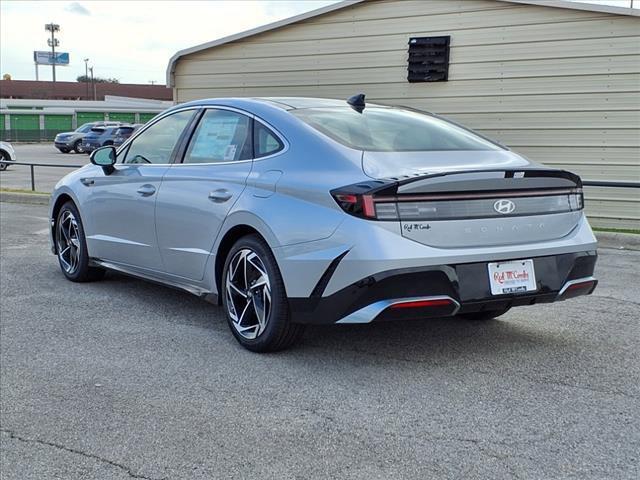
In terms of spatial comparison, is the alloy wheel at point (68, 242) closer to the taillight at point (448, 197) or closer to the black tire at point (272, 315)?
the black tire at point (272, 315)

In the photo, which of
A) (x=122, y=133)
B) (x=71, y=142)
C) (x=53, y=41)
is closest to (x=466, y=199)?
(x=122, y=133)

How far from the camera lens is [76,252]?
267 inches

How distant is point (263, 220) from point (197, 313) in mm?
1573

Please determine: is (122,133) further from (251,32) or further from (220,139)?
(220,139)

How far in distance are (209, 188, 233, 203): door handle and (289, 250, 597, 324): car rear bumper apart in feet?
3.15

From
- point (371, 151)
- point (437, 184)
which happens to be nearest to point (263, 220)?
point (371, 151)

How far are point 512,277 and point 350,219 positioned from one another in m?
0.98

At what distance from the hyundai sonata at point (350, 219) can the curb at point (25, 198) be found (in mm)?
9145

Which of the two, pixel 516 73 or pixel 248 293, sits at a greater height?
pixel 516 73

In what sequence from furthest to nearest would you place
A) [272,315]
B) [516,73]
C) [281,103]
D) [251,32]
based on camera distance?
[251,32] → [516,73] → [281,103] → [272,315]

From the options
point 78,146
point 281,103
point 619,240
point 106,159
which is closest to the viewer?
point 281,103

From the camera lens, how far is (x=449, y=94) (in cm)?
1130

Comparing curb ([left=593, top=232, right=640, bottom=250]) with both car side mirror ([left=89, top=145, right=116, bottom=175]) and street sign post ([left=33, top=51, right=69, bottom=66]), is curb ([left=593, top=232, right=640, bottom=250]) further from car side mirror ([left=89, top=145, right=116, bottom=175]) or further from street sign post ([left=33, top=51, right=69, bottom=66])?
street sign post ([left=33, top=51, right=69, bottom=66])

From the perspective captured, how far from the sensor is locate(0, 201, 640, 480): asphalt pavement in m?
3.16
